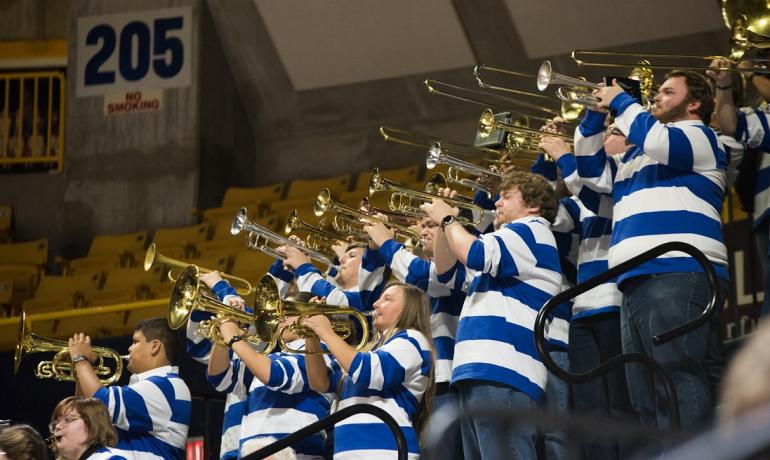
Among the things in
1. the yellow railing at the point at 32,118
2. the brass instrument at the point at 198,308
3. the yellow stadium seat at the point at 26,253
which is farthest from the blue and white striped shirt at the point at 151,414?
the yellow railing at the point at 32,118

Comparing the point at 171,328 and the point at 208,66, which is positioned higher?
the point at 208,66

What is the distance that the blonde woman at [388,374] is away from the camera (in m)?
4.60

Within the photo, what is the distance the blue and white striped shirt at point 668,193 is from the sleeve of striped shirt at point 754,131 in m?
0.23

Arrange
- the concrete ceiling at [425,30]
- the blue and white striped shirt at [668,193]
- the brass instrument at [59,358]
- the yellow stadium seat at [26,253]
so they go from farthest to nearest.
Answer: the yellow stadium seat at [26,253] → the concrete ceiling at [425,30] → the brass instrument at [59,358] → the blue and white striped shirt at [668,193]

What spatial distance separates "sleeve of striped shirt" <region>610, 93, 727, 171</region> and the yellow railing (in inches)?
387

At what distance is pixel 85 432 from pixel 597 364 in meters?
2.20

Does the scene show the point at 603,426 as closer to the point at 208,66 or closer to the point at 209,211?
the point at 209,211

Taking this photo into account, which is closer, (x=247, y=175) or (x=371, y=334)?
(x=371, y=334)

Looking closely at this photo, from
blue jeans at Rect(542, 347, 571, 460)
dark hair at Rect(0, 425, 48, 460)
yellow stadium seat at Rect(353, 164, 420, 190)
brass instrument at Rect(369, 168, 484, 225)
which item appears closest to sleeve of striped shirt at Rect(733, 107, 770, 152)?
blue jeans at Rect(542, 347, 571, 460)

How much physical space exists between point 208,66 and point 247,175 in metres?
1.16

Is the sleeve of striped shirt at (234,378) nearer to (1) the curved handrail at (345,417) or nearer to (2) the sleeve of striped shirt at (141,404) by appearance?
(2) the sleeve of striped shirt at (141,404)

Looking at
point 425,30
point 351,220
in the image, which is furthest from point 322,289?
point 425,30

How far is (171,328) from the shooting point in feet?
19.5

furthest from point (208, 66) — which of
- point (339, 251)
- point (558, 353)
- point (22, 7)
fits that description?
point (558, 353)
